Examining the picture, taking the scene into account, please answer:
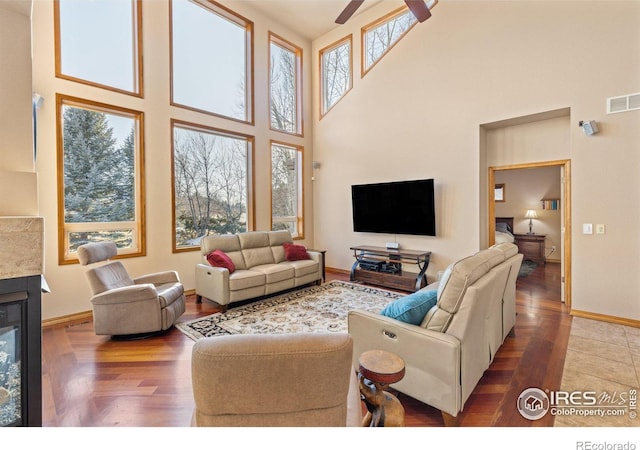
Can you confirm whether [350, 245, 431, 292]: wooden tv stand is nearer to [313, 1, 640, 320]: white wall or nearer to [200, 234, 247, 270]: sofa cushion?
[313, 1, 640, 320]: white wall

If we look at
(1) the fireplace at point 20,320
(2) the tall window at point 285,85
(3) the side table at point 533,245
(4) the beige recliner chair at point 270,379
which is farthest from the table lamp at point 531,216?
(1) the fireplace at point 20,320

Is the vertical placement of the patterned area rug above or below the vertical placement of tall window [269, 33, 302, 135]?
below

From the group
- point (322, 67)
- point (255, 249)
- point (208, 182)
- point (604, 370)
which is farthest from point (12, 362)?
point (322, 67)

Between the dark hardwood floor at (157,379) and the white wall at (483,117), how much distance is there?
1.36 m

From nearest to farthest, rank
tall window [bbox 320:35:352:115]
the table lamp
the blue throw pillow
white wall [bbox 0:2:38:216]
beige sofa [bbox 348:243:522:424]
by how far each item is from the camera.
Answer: white wall [bbox 0:2:38:216] < beige sofa [bbox 348:243:522:424] < the blue throw pillow < tall window [bbox 320:35:352:115] < the table lamp

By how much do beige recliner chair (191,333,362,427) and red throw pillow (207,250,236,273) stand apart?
323cm

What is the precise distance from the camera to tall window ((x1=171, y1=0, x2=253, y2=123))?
4684mm

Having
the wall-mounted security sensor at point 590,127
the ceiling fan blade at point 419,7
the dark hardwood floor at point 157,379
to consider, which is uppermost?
the ceiling fan blade at point 419,7

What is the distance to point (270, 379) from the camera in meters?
0.91

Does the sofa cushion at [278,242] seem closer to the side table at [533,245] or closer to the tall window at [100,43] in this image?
the tall window at [100,43]

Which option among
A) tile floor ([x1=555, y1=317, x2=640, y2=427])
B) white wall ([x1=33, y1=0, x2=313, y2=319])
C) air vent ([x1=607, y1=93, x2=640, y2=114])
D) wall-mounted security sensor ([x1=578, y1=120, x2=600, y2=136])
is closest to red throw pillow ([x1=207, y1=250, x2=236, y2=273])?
white wall ([x1=33, y1=0, x2=313, y2=319])

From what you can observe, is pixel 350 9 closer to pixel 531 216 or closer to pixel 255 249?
pixel 255 249

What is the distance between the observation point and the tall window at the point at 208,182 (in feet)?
15.4
